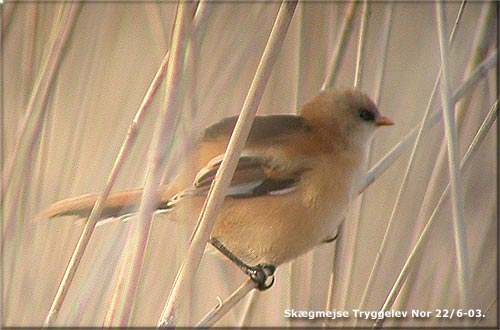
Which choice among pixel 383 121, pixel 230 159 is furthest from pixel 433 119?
pixel 230 159

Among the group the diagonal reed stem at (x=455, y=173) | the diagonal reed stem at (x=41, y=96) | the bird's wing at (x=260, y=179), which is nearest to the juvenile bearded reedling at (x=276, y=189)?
the bird's wing at (x=260, y=179)

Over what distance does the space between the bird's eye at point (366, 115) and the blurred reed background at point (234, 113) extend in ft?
0.16

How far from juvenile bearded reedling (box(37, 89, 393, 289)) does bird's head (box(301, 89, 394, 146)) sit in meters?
0.01

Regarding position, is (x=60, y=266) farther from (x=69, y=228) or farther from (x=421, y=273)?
(x=421, y=273)

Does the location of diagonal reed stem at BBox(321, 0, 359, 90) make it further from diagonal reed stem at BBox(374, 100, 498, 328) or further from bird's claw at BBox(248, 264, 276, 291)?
bird's claw at BBox(248, 264, 276, 291)

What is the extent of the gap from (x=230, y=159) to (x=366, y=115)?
1.58 ft

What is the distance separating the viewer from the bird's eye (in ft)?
4.09

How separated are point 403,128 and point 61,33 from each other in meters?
0.72

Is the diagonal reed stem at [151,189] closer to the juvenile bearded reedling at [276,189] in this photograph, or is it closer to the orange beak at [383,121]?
the juvenile bearded reedling at [276,189]

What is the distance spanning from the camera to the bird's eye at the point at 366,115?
4.09 feet

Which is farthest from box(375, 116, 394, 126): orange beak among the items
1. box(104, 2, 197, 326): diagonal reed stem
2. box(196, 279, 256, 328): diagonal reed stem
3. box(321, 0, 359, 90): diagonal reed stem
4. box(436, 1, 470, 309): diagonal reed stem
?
box(104, 2, 197, 326): diagonal reed stem

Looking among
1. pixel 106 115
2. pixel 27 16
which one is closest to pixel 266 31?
pixel 106 115

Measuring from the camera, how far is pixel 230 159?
2.78 ft

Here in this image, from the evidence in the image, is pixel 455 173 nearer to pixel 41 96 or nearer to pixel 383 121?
pixel 383 121
